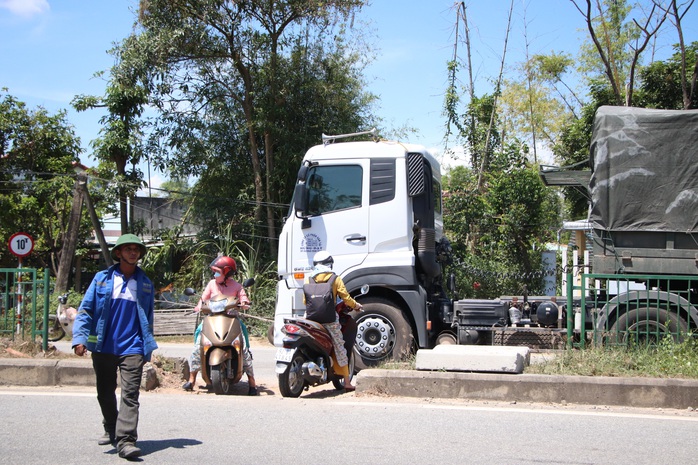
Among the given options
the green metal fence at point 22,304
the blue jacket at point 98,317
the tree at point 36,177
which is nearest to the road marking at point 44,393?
the green metal fence at point 22,304

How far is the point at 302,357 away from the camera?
299 inches

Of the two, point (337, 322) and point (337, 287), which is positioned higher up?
point (337, 287)

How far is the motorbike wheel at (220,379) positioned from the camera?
24.4ft

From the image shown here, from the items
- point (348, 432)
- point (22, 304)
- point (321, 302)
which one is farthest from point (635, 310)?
point (22, 304)

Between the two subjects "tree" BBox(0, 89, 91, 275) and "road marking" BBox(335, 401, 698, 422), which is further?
"tree" BBox(0, 89, 91, 275)

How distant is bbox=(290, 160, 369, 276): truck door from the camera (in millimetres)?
9297

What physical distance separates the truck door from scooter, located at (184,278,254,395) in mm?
1847

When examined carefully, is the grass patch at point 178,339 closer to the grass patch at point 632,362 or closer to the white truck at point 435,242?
the white truck at point 435,242

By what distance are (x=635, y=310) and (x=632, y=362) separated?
1.31 meters

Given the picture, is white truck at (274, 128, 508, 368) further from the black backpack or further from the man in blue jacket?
the man in blue jacket

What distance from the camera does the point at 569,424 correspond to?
6.06 meters

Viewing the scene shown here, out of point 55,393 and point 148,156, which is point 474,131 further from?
point 55,393

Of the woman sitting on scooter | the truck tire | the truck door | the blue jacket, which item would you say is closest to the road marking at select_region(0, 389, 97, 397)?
the woman sitting on scooter

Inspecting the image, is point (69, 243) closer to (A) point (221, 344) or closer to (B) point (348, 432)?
(A) point (221, 344)
